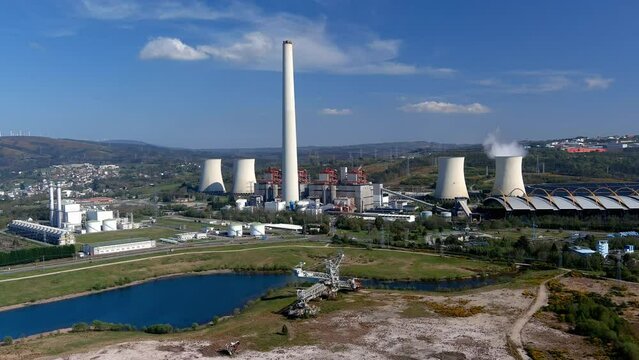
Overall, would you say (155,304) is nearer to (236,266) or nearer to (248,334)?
(236,266)

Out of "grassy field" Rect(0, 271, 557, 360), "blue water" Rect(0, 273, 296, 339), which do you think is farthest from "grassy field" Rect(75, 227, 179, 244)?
"grassy field" Rect(0, 271, 557, 360)

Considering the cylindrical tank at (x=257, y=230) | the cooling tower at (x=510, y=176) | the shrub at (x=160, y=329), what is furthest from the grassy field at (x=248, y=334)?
the cooling tower at (x=510, y=176)

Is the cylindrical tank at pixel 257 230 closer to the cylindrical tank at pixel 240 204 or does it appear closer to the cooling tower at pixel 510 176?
the cylindrical tank at pixel 240 204

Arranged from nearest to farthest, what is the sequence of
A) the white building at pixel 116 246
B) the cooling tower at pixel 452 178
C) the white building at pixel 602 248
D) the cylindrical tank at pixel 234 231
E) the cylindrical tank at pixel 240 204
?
1. the white building at pixel 602 248
2. the white building at pixel 116 246
3. the cylindrical tank at pixel 234 231
4. the cooling tower at pixel 452 178
5. the cylindrical tank at pixel 240 204

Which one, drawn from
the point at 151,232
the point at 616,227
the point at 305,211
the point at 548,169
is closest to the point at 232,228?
the point at 151,232

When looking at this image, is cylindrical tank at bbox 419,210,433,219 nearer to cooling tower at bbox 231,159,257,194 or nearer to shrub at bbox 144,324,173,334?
cooling tower at bbox 231,159,257,194

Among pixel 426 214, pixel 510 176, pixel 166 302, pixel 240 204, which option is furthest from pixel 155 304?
pixel 510 176
